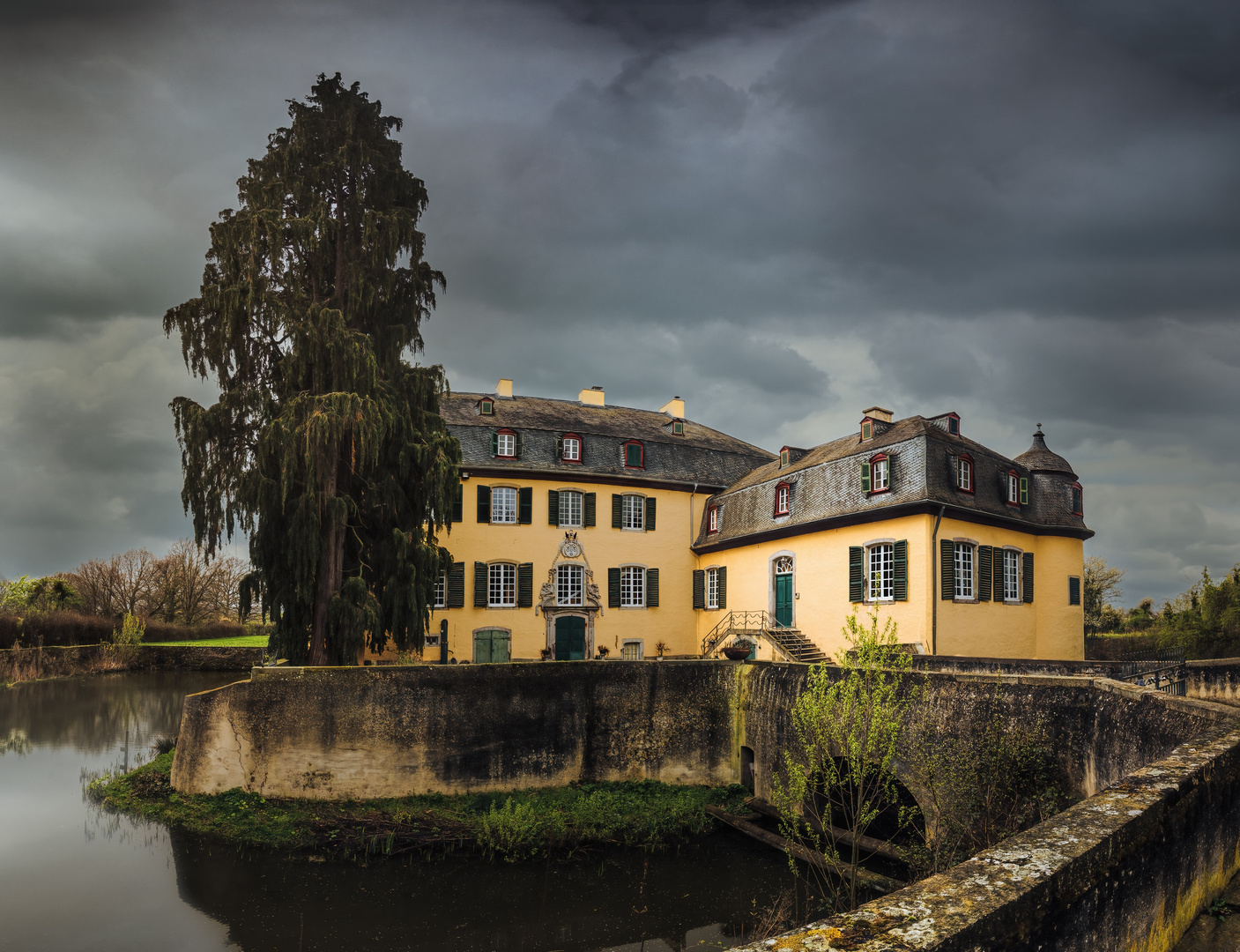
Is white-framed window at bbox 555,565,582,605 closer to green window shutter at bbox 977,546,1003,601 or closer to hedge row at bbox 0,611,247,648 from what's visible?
green window shutter at bbox 977,546,1003,601

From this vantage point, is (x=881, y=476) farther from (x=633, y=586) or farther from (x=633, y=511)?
(x=633, y=586)

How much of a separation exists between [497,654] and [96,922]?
12.3m

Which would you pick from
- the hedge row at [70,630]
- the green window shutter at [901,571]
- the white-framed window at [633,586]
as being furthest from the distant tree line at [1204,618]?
the hedge row at [70,630]

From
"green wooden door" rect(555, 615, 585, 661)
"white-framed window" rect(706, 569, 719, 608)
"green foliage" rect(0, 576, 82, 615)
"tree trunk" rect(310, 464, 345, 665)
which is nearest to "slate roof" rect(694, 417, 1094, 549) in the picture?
"white-framed window" rect(706, 569, 719, 608)

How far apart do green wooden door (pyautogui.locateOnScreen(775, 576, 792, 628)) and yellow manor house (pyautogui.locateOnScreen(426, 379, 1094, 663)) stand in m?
0.06

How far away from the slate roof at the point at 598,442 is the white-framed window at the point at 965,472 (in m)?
9.09

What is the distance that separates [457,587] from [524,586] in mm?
1956

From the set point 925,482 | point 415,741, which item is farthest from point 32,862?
point 925,482

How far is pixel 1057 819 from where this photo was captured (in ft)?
10.9

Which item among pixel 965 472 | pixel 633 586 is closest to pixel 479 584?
pixel 633 586

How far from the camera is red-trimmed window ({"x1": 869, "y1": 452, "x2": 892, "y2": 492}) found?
17.6 metres

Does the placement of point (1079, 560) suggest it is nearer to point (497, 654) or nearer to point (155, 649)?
point (497, 654)

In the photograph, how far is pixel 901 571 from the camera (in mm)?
16719

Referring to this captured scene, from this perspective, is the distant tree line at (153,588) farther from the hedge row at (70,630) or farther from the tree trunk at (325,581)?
the tree trunk at (325,581)
